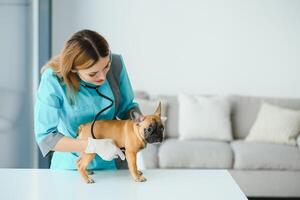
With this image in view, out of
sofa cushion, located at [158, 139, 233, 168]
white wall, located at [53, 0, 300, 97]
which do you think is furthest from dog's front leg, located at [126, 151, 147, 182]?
white wall, located at [53, 0, 300, 97]

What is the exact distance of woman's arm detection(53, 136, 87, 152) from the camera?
156 cm

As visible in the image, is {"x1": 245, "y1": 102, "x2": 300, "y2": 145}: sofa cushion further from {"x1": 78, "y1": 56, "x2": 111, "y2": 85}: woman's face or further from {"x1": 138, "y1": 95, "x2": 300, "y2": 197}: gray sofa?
{"x1": 78, "y1": 56, "x2": 111, "y2": 85}: woman's face

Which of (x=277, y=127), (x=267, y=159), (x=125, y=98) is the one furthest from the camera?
(x=277, y=127)

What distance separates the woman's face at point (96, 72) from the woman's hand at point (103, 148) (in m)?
0.21

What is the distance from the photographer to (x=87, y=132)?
1.59 metres

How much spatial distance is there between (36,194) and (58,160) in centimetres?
30

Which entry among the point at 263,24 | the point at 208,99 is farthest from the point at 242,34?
the point at 208,99

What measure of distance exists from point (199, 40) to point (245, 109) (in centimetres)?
85

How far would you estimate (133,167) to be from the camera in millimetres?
1604

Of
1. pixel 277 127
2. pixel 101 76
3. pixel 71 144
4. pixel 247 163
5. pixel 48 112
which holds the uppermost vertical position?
pixel 101 76

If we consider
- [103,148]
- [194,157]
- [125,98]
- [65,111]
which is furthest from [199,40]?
[103,148]

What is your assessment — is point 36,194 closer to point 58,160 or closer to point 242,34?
point 58,160

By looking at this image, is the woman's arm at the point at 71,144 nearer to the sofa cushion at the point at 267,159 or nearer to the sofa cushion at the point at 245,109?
the sofa cushion at the point at 267,159

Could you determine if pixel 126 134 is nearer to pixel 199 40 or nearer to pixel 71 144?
pixel 71 144
